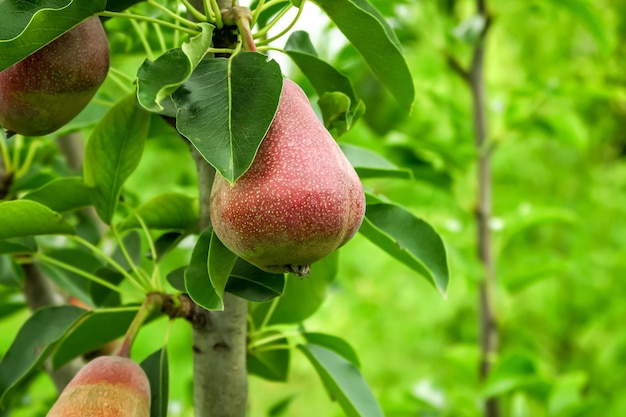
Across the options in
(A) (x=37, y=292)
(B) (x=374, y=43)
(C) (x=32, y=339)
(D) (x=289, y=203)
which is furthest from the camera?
(A) (x=37, y=292)

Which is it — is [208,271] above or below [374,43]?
below

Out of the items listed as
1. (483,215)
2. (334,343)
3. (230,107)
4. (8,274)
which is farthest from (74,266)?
(483,215)

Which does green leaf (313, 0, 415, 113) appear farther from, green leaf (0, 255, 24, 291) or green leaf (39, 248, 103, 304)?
green leaf (0, 255, 24, 291)

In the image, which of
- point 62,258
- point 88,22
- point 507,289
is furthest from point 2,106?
point 507,289

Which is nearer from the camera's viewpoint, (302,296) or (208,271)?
(208,271)

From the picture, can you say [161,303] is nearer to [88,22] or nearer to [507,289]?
[88,22]

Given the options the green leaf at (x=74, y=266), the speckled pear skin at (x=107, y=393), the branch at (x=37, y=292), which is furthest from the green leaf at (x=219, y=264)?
the branch at (x=37, y=292)

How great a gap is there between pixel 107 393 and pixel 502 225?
4.50 ft

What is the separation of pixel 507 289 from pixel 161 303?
1196mm

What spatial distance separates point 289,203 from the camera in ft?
1.62

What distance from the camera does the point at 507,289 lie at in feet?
5.71

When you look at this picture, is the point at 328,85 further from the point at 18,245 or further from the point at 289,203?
the point at 18,245

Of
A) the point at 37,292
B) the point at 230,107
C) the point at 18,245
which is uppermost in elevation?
the point at 230,107

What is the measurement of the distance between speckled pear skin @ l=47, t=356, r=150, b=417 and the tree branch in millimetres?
1172
